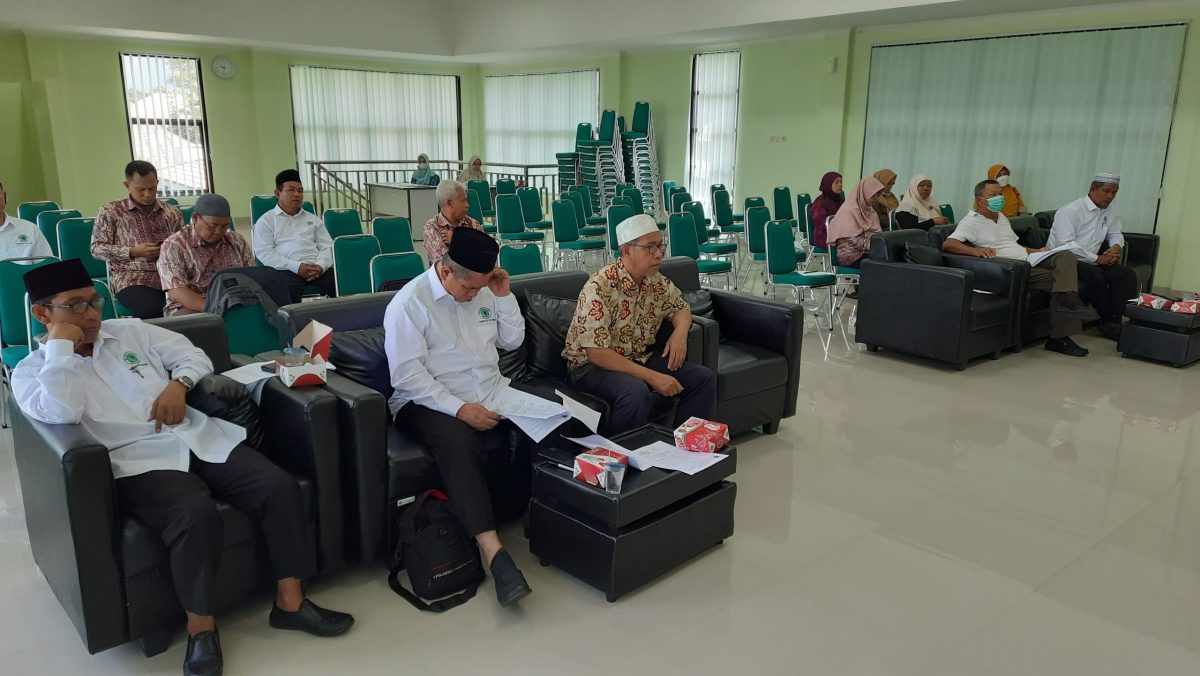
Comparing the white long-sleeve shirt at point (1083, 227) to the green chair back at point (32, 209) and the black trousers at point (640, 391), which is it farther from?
the green chair back at point (32, 209)

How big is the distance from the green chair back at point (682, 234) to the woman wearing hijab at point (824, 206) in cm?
184

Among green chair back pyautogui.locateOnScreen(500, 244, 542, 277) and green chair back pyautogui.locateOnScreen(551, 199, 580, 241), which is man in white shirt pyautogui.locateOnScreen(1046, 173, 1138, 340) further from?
green chair back pyautogui.locateOnScreen(500, 244, 542, 277)

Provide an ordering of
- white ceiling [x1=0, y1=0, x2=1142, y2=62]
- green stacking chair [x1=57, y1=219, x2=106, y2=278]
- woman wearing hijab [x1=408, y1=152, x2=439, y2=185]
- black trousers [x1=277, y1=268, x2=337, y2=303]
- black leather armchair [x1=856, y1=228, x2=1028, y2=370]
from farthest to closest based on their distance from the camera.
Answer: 1. woman wearing hijab [x1=408, y1=152, x2=439, y2=185]
2. white ceiling [x1=0, y1=0, x2=1142, y2=62]
3. green stacking chair [x1=57, y1=219, x2=106, y2=278]
4. black leather armchair [x1=856, y1=228, x2=1028, y2=370]
5. black trousers [x1=277, y1=268, x2=337, y2=303]

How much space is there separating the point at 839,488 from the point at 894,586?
84 centimetres

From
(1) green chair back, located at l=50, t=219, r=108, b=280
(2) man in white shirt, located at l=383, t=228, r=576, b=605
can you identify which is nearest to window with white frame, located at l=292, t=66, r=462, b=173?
(1) green chair back, located at l=50, t=219, r=108, b=280

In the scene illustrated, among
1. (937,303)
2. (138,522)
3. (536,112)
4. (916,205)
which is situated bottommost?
(138,522)

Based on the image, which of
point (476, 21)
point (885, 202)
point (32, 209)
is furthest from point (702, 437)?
point (476, 21)

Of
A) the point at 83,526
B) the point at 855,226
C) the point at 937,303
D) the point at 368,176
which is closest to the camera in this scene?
the point at 83,526

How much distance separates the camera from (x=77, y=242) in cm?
565

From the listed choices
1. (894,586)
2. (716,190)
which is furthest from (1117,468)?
(716,190)

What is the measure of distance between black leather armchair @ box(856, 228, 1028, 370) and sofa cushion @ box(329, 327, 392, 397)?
392 cm

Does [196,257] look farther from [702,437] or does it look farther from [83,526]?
[702,437]

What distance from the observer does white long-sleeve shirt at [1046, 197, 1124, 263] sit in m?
6.50

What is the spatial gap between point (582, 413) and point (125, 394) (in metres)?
1.49
